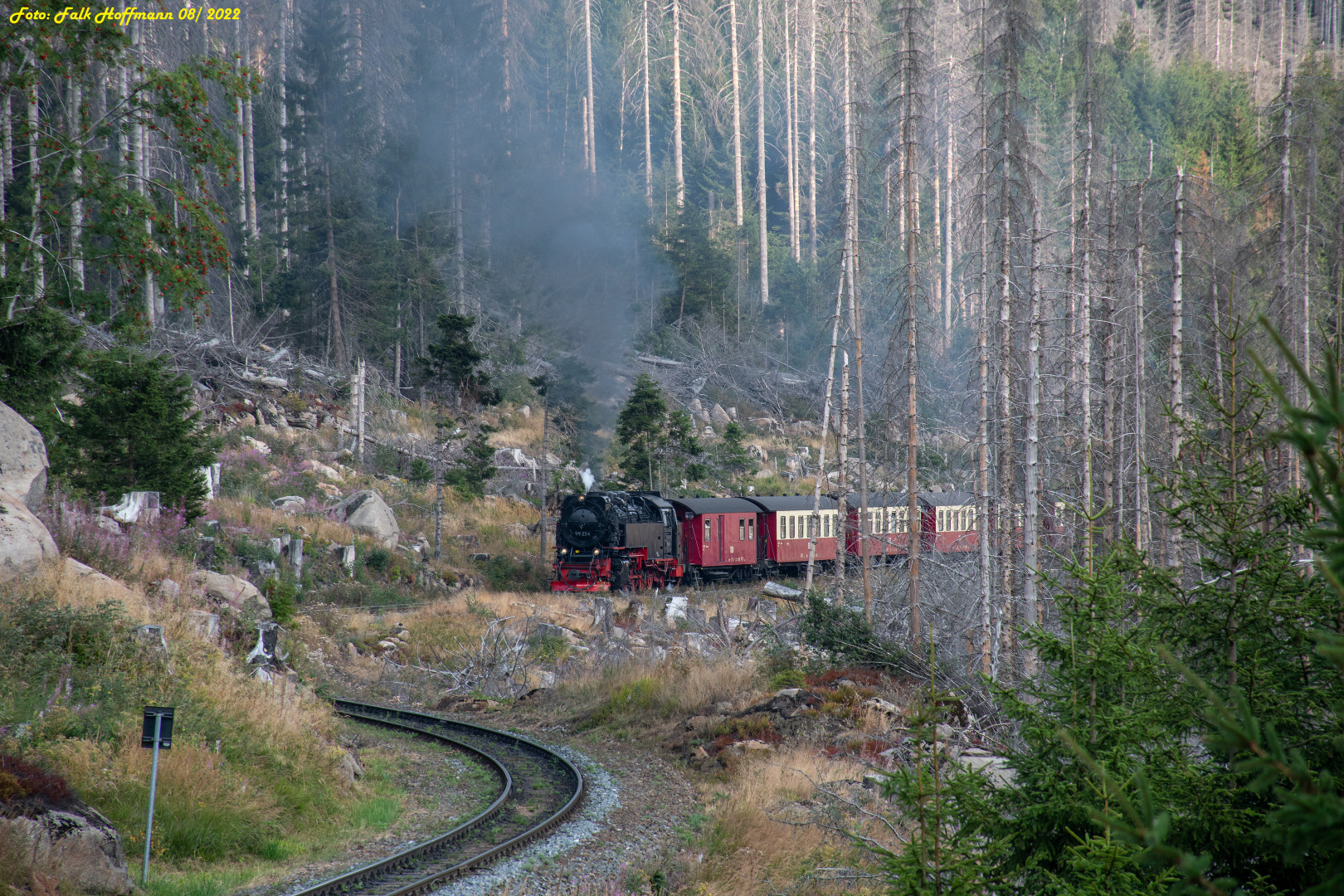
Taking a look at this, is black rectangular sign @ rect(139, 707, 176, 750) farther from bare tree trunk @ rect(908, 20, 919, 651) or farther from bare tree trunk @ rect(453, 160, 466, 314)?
bare tree trunk @ rect(453, 160, 466, 314)

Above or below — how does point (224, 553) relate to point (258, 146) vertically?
below

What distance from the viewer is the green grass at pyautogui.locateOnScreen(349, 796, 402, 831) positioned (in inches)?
385

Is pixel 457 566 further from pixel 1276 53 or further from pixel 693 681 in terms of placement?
pixel 1276 53

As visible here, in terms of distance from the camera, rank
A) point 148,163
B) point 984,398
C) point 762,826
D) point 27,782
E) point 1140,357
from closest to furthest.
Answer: point 27,782, point 762,826, point 984,398, point 1140,357, point 148,163

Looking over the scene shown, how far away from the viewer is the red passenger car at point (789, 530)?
29875mm

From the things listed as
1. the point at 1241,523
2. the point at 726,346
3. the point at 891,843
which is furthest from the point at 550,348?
the point at 1241,523

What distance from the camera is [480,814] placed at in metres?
10.0

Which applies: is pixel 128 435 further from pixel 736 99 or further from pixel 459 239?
pixel 736 99

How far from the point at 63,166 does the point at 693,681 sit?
11919 millimetres

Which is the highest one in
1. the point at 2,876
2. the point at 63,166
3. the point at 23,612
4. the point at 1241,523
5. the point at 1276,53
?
the point at 1276,53

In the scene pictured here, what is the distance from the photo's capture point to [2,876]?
5.76 m

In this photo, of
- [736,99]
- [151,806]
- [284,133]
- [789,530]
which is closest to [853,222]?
[789,530]

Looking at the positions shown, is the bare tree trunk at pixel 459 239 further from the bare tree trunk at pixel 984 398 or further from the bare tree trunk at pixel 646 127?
the bare tree trunk at pixel 984 398

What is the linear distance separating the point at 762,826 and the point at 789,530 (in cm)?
2150
